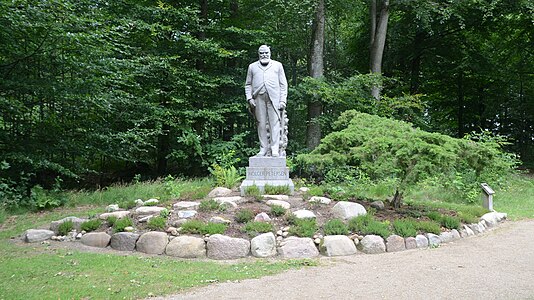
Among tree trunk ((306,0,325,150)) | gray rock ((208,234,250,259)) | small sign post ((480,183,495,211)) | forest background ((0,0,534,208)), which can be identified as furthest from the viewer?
tree trunk ((306,0,325,150))

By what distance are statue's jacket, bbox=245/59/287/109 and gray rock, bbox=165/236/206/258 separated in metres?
3.72

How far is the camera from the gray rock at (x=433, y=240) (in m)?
5.85

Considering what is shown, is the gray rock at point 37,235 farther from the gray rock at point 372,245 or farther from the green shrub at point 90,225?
the gray rock at point 372,245

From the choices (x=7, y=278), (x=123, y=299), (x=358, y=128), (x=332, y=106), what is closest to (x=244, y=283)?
(x=123, y=299)

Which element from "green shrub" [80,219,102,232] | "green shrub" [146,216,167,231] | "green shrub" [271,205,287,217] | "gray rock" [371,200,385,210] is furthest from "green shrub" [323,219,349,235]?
"green shrub" [80,219,102,232]

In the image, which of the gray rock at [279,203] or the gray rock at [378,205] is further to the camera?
the gray rock at [378,205]

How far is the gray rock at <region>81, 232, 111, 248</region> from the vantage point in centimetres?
577

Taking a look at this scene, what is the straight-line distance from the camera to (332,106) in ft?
48.2

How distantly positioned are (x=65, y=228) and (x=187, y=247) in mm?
2162

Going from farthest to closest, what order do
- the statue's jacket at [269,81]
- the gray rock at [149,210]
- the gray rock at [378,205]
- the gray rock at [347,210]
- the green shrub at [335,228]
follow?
the statue's jacket at [269,81] → the gray rock at [378,205] → the gray rock at [149,210] → the gray rock at [347,210] → the green shrub at [335,228]

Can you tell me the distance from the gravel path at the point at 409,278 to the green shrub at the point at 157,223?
2.01 meters

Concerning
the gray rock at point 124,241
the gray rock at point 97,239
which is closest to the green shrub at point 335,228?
the gray rock at point 124,241

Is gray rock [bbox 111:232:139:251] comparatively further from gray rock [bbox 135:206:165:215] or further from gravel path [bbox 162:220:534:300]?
gravel path [bbox 162:220:534:300]

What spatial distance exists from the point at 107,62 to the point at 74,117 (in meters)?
1.84
